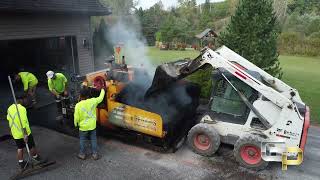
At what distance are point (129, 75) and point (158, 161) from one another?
2275 mm

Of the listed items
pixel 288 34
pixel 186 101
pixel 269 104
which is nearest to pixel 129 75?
pixel 186 101

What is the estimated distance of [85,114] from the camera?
22.5 ft

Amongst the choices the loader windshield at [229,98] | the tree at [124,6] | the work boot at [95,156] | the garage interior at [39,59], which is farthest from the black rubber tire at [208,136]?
the tree at [124,6]

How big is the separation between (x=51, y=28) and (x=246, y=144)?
7.86 metres

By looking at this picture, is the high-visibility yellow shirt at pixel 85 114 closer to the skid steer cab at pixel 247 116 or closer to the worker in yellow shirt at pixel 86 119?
the worker in yellow shirt at pixel 86 119

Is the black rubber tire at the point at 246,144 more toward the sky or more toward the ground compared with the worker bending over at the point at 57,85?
more toward the ground

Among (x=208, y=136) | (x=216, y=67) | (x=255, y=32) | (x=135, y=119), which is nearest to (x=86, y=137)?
(x=135, y=119)

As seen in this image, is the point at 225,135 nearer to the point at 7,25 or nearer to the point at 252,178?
the point at 252,178

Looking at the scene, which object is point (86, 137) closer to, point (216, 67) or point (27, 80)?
point (216, 67)

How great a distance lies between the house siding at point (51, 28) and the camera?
9781 mm

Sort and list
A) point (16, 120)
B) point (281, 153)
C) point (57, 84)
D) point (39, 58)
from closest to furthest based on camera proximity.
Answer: point (16, 120)
point (281, 153)
point (57, 84)
point (39, 58)

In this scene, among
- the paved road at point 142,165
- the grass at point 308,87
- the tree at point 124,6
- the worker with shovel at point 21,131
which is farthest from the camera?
the tree at point 124,6

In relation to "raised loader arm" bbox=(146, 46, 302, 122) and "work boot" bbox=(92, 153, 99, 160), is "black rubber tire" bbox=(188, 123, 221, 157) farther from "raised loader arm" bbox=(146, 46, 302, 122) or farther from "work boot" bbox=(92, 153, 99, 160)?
"work boot" bbox=(92, 153, 99, 160)

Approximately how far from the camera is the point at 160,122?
7012mm
